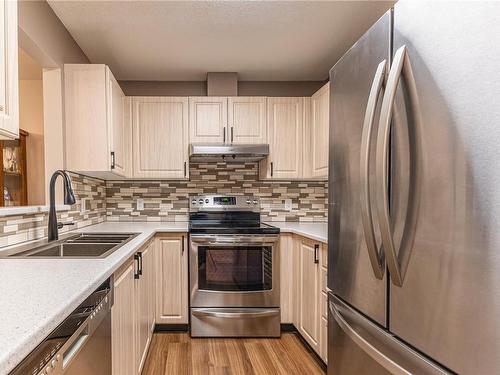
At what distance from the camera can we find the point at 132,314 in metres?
1.69

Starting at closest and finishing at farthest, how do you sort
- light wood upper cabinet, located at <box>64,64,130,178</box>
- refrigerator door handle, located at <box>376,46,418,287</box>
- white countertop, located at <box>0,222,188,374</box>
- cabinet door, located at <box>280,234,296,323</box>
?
white countertop, located at <box>0,222,188,374</box>
refrigerator door handle, located at <box>376,46,418,287</box>
light wood upper cabinet, located at <box>64,64,130,178</box>
cabinet door, located at <box>280,234,296,323</box>

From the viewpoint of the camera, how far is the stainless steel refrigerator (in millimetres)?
652

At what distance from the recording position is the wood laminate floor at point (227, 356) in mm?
2139

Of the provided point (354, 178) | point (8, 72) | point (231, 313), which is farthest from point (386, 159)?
point (231, 313)

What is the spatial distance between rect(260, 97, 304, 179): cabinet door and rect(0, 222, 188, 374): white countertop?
1.98 meters

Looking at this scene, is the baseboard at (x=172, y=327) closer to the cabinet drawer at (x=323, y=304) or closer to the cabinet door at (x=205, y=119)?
the cabinet drawer at (x=323, y=304)

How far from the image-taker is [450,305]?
0.73 meters

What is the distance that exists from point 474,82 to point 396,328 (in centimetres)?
66

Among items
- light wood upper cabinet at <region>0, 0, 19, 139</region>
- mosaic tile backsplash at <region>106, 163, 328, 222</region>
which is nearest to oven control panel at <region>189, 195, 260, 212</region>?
mosaic tile backsplash at <region>106, 163, 328, 222</region>

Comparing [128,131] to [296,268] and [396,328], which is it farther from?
[396,328]

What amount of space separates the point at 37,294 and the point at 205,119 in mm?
2415

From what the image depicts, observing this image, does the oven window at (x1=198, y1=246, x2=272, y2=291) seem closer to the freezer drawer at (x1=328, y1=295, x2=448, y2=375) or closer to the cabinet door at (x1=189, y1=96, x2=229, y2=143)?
the cabinet door at (x1=189, y1=96, x2=229, y2=143)

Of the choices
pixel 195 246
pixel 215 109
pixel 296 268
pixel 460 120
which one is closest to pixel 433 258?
pixel 460 120

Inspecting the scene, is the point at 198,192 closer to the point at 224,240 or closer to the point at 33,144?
the point at 224,240
